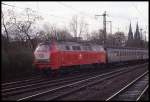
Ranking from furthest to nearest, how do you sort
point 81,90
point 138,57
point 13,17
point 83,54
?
point 138,57 → point 13,17 → point 83,54 → point 81,90

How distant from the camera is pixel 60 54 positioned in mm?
28406

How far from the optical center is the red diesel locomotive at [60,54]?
27688mm

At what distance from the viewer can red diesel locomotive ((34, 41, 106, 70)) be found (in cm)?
2769

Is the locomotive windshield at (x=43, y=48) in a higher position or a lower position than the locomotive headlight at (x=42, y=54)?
higher

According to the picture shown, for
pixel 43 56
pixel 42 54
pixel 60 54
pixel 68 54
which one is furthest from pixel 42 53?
pixel 68 54

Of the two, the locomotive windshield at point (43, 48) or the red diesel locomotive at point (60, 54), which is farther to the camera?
the locomotive windshield at point (43, 48)

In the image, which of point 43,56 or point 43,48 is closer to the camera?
point 43,56

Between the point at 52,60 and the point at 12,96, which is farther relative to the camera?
the point at 52,60

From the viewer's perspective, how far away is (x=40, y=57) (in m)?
28.0

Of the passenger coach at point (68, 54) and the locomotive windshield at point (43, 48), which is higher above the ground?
the locomotive windshield at point (43, 48)

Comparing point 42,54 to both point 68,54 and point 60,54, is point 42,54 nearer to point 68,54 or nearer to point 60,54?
point 60,54

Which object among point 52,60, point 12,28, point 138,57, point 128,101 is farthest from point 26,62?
point 138,57

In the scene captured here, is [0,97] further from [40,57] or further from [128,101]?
[40,57]

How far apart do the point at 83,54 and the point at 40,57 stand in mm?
6297
